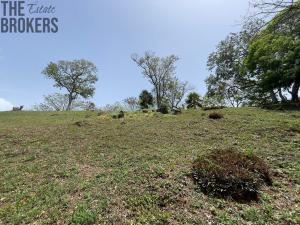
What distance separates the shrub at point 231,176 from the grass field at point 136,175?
23cm

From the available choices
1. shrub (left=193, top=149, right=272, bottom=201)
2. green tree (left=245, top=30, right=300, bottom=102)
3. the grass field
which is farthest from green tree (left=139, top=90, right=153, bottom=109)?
shrub (left=193, top=149, right=272, bottom=201)

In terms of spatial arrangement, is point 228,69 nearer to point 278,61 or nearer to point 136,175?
point 278,61

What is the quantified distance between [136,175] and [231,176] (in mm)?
2219

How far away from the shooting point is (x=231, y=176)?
5906 millimetres

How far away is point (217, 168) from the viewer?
20.2ft

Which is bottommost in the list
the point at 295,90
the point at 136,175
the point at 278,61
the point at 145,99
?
the point at 136,175

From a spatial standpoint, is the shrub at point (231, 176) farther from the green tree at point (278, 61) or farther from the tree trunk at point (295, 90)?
the tree trunk at point (295, 90)

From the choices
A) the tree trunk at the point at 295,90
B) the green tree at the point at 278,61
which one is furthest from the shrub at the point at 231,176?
the tree trunk at the point at 295,90

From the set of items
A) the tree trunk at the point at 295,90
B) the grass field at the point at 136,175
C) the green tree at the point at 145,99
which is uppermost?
the green tree at the point at 145,99

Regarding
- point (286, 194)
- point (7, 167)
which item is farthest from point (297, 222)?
point (7, 167)

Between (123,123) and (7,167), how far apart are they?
7.22 meters

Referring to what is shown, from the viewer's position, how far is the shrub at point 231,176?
5.68 meters

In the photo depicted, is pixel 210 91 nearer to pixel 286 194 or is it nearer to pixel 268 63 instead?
pixel 268 63

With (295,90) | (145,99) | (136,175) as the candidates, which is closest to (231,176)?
(136,175)
